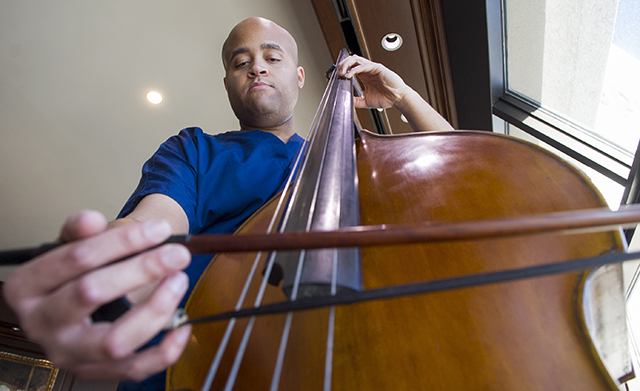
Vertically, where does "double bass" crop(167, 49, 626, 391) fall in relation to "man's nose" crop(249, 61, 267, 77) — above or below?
below

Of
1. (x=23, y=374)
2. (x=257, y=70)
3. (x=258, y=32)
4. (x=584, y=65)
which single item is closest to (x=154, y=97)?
(x=258, y=32)

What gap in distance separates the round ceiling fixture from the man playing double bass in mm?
460

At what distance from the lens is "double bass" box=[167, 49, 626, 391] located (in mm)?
235

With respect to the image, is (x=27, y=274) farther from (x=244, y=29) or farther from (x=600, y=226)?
(x=244, y=29)

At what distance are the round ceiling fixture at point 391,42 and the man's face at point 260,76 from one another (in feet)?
1.87

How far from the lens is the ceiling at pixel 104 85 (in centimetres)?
149

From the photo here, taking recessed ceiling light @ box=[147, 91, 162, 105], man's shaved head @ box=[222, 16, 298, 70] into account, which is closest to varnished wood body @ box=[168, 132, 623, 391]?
man's shaved head @ box=[222, 16, 298, 70]

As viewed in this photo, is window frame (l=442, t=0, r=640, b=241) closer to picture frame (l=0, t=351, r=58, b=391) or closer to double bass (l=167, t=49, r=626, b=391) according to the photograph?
double bass (l=167, t=49, r=626, b=391)

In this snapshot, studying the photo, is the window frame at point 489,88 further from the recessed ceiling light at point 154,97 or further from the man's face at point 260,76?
the recessed ceiling light at point 154,97

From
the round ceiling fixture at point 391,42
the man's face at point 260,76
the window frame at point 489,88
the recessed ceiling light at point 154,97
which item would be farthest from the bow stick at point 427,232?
the recessed ceiling light at point 154,97

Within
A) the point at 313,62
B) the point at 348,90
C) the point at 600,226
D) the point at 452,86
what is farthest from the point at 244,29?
the point at 600,226

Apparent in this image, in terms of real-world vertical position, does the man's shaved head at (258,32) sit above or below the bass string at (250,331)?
above

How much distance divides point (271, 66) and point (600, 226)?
0.81 m

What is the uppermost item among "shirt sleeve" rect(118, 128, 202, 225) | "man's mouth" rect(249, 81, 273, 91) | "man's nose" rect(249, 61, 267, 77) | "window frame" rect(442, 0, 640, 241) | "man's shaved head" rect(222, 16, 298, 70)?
"window frame" rect(442, 0, 640, 241)
